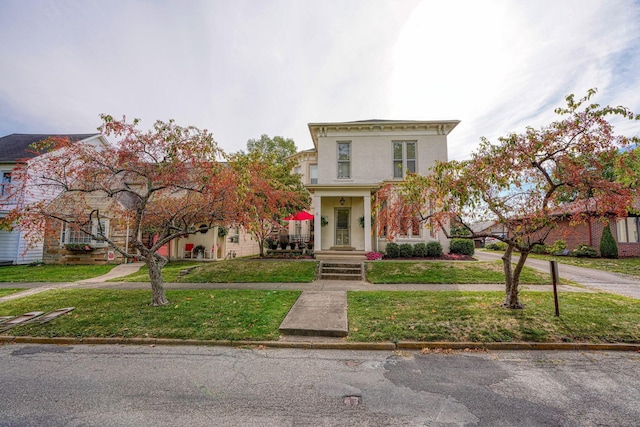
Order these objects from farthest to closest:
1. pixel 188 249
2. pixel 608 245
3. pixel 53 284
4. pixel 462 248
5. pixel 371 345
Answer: pixel 188 249, pixel 608 245, pixel 462 248, pixel 53 284, pixel 371 345

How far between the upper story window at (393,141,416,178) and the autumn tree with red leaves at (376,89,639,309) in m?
8.96

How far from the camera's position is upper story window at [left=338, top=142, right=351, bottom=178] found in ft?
51.7

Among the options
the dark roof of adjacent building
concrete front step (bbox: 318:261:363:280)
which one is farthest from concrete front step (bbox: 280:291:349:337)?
the dark roof of adjacent building

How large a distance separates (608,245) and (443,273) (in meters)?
14.1

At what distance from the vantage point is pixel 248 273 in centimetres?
1112

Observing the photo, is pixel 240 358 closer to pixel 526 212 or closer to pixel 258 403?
pixel 258 403

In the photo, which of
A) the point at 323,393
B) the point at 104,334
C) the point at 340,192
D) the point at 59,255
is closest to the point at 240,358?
the point at 323,393

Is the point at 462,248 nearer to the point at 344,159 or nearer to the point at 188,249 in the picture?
the point at 344,159

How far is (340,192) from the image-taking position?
1434 centimetres

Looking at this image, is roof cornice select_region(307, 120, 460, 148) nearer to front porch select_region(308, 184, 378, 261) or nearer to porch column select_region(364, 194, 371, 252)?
front porch select_region(308, 184, 378, 261)

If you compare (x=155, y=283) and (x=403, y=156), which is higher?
(x=403, y=156)

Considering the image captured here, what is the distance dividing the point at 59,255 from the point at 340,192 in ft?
55.8

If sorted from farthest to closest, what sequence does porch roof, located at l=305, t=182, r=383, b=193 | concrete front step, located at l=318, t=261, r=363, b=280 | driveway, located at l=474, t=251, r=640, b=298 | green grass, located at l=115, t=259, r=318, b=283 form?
porch roof, located at l=305, t=182, r=383, b=193
concrete front step, located at l=318, t=261, r=363, b=280
green grass, located at l=115, t=259, r=318, b=283
driveway, located at l=474, t=251, r=640, b=298

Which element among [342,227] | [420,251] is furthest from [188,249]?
[420,251]
